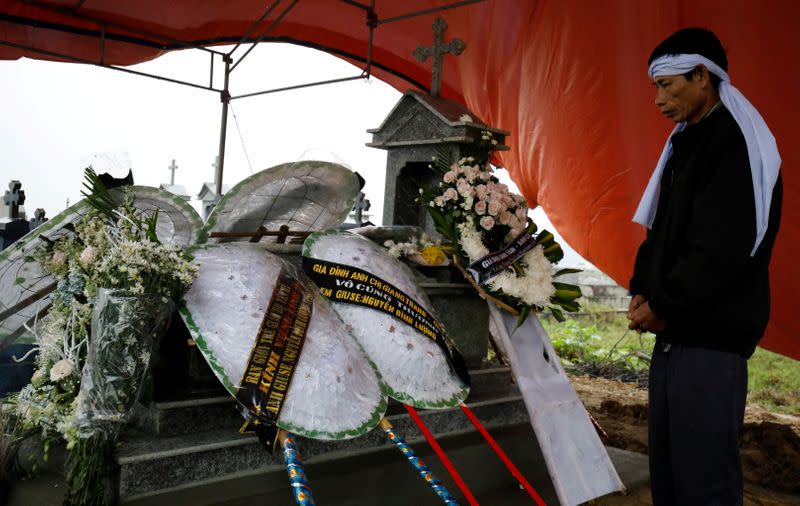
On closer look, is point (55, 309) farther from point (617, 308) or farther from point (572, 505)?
point (617, 308)

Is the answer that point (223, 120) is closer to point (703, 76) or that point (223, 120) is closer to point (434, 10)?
point (434, 10)

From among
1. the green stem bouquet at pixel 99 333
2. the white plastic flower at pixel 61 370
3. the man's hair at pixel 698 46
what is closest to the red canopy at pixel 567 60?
the man's hair at pixel 698 46

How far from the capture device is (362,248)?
9.34ft

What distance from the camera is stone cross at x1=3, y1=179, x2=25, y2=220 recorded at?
274 inches

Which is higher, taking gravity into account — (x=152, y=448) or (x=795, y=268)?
(x=795, y=268)

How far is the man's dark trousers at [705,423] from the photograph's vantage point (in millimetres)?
1781

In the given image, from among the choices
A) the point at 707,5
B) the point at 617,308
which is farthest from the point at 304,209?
the point at 617,308

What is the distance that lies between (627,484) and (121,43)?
684 centimetres

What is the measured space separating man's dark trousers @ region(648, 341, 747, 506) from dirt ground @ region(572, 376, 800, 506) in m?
1.34

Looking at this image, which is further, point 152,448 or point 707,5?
point 707,5

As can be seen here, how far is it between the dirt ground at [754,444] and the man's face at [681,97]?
6.52 feet

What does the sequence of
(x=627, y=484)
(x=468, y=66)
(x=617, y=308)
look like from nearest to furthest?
(x=627, y=484) → (x=468, y=66) → (x=617, y=308)

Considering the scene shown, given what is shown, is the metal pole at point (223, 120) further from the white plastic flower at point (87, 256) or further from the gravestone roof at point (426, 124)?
the white plastic flower at point (87, 256)

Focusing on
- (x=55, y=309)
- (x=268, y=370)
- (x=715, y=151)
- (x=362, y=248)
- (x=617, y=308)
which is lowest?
(x=617, y=308)
